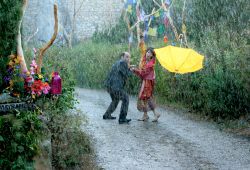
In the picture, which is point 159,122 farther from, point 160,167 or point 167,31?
point 167,31

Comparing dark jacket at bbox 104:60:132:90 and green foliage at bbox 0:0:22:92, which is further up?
green foliage at bbox 0:0:22:92

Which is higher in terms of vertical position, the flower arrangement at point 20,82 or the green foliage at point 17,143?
the flower arrangement at point 20,82

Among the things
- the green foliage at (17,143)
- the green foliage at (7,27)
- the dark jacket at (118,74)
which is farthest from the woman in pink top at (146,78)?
the green foliage at (17,143)

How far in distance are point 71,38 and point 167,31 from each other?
7.69 meters

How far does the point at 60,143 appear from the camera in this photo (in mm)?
7012

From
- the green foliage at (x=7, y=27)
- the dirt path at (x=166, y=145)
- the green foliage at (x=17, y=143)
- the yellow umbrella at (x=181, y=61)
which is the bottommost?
the dirt path at (x=166, y=145)

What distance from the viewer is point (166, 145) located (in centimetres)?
944

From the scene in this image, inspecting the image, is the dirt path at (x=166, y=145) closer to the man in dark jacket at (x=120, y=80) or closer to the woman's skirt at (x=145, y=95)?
the woman's skirt at (x=145, y=95)

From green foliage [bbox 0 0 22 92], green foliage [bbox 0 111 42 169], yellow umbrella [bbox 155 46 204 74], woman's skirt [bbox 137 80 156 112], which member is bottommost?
woman's skirt [bbox 137 80 156 112]

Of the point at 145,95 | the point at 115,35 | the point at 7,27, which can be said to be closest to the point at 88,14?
the point at 115,35

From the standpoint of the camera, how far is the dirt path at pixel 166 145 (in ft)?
26.8

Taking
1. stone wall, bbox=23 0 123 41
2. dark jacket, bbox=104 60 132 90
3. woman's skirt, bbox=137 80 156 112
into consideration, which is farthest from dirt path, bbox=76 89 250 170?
stone wall, bbox=23 0 123 41

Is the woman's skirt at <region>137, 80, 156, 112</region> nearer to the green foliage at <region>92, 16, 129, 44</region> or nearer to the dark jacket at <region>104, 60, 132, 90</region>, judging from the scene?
the dark jacket at <region>104, 60, 132, 90</region>

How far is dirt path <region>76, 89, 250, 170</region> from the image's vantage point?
8.17 m
